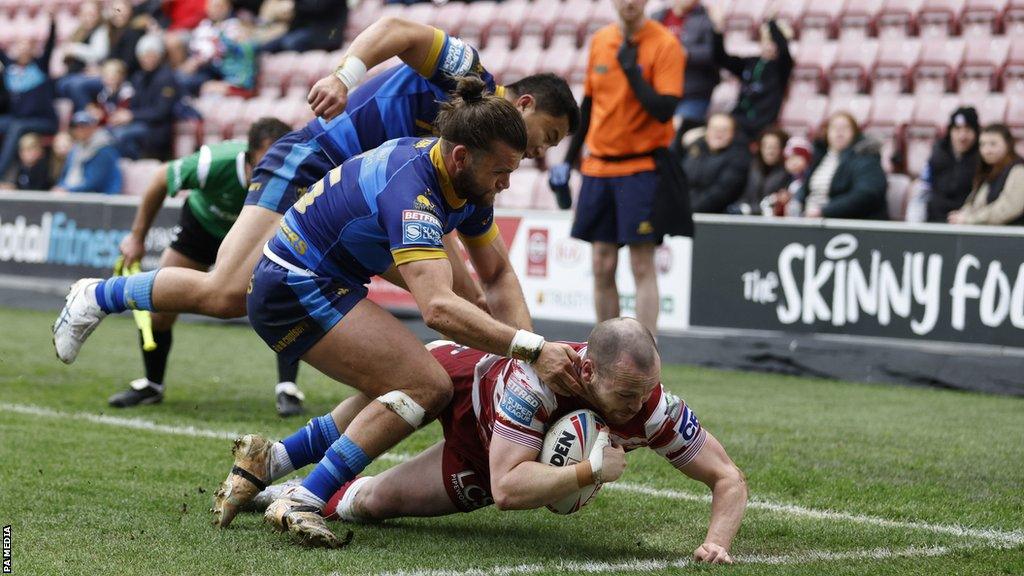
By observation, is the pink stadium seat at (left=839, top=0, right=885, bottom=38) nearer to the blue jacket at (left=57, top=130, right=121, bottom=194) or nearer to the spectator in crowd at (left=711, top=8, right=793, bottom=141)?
the spectator in crowd at (left=711, top=8, right=793, bottom=141)

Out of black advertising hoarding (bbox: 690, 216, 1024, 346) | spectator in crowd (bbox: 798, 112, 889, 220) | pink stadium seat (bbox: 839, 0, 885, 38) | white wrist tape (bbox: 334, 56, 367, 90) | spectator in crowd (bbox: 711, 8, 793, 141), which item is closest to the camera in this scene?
white wrist tape (bbox: 334, 56, 367, 90)

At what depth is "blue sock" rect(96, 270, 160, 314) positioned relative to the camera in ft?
20.0

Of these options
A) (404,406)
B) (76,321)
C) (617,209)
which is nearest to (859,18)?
(617,209)

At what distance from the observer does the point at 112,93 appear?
57.6ft

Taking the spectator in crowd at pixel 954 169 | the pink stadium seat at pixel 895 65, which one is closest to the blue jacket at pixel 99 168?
the pink stadium seat at pixel 895 65

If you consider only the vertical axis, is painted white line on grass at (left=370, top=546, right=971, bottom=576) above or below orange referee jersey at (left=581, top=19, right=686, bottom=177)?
below

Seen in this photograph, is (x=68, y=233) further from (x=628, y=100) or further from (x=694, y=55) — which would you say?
(x=628, y=100)

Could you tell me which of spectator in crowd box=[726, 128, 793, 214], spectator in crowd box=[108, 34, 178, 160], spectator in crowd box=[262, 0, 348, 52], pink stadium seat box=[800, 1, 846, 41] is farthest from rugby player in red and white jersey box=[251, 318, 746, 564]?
spectator in crowd box=[262, 0, 348, 52]

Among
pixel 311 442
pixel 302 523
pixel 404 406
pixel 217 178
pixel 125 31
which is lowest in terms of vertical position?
pixel 302 523

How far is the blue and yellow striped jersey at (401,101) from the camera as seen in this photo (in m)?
6.12

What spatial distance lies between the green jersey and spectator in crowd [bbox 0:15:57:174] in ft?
33.8

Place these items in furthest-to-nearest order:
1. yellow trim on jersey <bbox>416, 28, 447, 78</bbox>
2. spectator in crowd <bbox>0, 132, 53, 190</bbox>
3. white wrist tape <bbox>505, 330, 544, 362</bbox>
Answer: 1. spectator in crowd <bbox>0, 132, 53, 190</bbox>
2. yellow trim on jersey <bbox>416, 28, 447, 78</bbox>
3. white wrist tape <bbox>505, 330, 544, 362</bbox>

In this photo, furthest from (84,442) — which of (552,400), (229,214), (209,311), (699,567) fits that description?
(699,567)

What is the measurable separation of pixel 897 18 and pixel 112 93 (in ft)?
31.2
